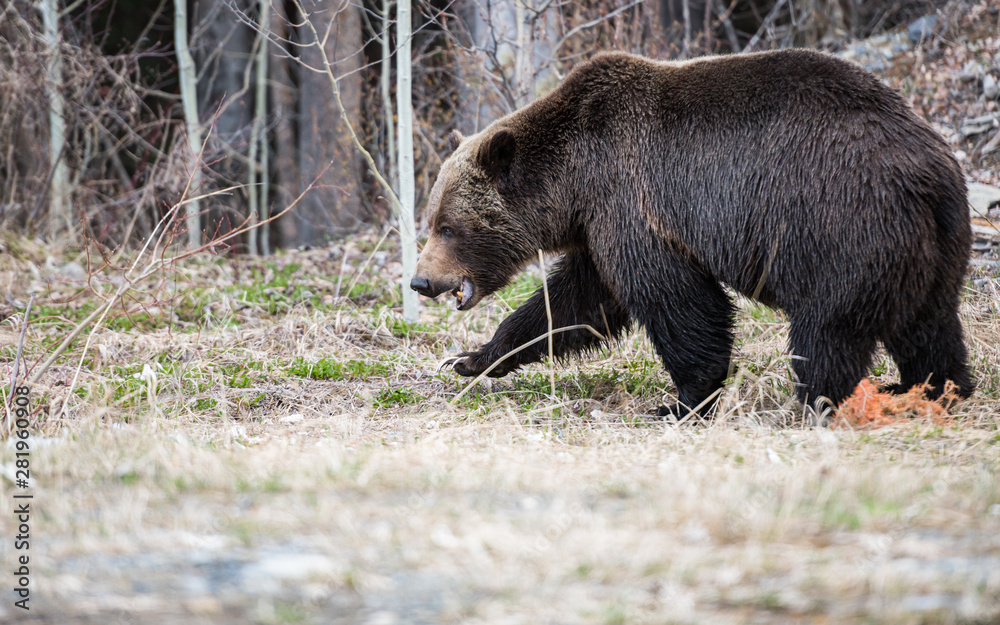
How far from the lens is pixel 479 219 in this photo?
5277mm

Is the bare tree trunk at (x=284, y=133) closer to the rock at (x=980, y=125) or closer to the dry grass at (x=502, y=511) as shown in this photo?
the rock at (x=980, y=125)

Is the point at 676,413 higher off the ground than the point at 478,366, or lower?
lower

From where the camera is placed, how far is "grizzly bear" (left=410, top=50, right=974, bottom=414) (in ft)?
13.7

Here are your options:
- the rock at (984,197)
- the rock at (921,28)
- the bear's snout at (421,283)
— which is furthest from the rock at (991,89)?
the bear's snout at (421,283)

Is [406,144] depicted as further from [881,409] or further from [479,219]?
[881,409]

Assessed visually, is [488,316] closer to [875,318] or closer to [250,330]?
[250,330]

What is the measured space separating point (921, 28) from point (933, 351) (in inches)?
308

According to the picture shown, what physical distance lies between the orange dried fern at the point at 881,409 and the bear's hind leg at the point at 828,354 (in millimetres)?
76

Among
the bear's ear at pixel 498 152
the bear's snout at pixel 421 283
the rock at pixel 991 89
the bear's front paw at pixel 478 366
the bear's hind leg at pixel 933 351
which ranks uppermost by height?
the rock at pixel 991 89

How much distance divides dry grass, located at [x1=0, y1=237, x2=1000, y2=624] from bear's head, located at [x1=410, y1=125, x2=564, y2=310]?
2.51 ft

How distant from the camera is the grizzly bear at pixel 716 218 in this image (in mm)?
4164

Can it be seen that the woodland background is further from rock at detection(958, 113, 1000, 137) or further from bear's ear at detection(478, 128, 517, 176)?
bear's ear at detection(478, 128, 517, 176)

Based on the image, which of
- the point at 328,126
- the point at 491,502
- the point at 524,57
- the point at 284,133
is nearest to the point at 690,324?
the point at 491,502

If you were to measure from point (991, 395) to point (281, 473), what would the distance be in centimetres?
401
